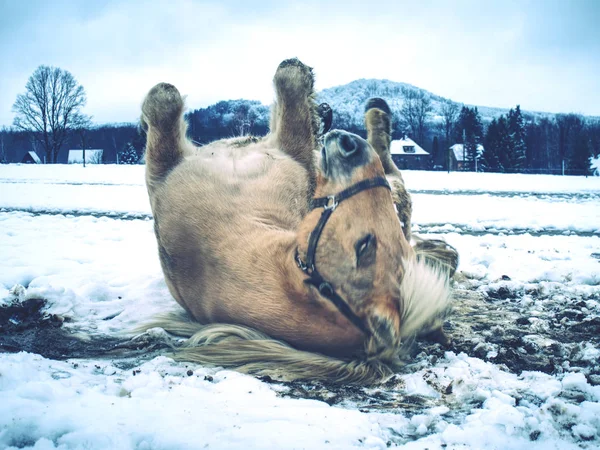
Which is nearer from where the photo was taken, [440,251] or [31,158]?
[440,251]

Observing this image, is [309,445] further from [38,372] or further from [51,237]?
[51,237]

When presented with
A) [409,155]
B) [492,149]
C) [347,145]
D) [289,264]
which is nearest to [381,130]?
[347,145]

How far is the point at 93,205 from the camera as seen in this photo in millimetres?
11227

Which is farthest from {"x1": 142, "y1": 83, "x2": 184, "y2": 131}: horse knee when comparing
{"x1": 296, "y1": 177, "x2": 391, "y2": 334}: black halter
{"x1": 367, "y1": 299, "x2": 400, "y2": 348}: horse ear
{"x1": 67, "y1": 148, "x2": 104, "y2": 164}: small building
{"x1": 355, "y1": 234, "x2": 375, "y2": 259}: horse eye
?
{"x1": 67, "y1": 148, "x2": 104, "y2": 164}: small building

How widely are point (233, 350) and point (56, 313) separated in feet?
5.36

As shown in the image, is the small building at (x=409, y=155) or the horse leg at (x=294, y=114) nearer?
the horse leg at (x=294, y=114)

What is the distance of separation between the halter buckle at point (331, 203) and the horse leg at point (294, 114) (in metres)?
1.31

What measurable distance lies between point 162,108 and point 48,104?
49096 millimetres

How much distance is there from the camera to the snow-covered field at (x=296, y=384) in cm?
165

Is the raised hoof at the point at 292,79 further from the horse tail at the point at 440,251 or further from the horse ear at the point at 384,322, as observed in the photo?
the horse ear at the point at 384,322

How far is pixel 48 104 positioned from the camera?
45.0 metres

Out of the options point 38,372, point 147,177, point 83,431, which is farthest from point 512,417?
point 147,177

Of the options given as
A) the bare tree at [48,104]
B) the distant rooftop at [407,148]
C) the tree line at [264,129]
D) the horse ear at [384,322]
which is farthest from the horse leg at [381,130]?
the distant rooftop at [407,148]

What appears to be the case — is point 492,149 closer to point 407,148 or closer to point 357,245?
point 407,148
